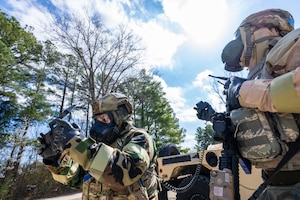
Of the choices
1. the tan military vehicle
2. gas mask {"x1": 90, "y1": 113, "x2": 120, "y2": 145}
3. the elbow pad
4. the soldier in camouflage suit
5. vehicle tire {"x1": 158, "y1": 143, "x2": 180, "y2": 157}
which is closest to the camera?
the elbow pad

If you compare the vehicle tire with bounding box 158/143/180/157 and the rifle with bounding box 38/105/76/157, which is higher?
the rifle with bounding box 38/105/76/157

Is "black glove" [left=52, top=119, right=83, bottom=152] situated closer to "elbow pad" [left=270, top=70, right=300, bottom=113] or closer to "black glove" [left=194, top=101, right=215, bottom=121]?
"black glove" [left=194, top=101, right=215, bottom=121]

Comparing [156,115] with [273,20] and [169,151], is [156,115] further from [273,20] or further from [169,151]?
[273,20]

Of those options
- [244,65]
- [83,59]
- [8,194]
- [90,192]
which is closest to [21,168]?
[8,194]

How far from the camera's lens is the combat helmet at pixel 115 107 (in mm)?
2193

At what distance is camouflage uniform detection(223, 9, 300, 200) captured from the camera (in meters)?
1.14

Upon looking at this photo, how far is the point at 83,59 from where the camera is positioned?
1541 cm

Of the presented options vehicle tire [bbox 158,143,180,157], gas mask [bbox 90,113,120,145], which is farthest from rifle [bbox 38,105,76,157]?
vehicle tire [bbox 158,143,180,157]

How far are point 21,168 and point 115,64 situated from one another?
8248mm

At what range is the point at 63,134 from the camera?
153 cm

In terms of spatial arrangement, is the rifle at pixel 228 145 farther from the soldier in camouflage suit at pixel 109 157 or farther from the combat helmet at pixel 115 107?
the combat helmet at pixel 115 107

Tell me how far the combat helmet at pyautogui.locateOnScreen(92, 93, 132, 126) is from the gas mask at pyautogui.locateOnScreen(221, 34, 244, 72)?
1.00 meters

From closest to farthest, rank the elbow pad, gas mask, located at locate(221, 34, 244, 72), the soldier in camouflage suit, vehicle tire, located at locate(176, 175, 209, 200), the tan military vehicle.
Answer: the elbow pad < the soldier in camouflage suit < gas mask, located at locate(221, 34, 244, 72) < the tan military vehicle < vehicle tire, located at locate(176, 175, 209, 200)

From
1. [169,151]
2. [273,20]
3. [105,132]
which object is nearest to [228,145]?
[273,20]
